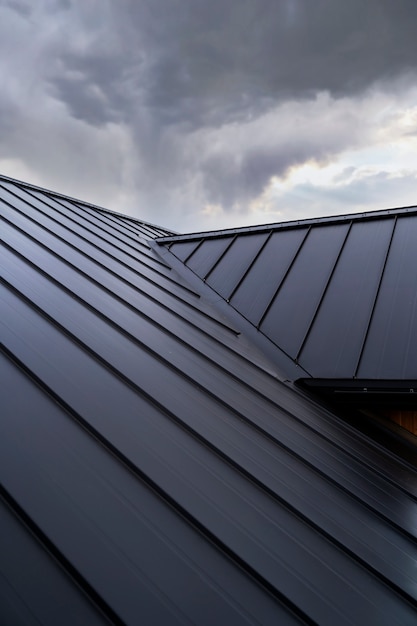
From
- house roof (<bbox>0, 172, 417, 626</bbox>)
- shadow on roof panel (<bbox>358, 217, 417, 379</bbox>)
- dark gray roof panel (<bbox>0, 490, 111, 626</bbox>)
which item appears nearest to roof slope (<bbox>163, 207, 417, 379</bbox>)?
shadow on roof panel (<bbox>358, 217, 417, 379</bbox>)

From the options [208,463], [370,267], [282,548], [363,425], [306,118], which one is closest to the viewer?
[282,548]

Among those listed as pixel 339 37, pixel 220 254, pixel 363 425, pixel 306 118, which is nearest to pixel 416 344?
pixel 363 425

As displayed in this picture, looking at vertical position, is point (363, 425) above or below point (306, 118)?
below

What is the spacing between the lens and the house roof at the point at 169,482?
76.2 inches

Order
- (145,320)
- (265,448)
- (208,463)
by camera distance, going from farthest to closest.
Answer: (145,320) < (265,448) < (208,463)

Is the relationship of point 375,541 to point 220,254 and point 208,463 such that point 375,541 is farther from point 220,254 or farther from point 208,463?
point 220,254

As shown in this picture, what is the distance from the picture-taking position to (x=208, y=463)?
10.6ft

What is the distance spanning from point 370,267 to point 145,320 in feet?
13.2

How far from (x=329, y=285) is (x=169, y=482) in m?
5.37

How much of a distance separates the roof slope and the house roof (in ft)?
2.88

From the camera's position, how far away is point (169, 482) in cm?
275

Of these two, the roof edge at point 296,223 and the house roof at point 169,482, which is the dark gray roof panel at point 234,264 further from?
the house roof at point 169,482

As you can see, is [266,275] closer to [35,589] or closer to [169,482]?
[169,482]

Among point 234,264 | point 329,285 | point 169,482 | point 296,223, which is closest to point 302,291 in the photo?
point 329,285
